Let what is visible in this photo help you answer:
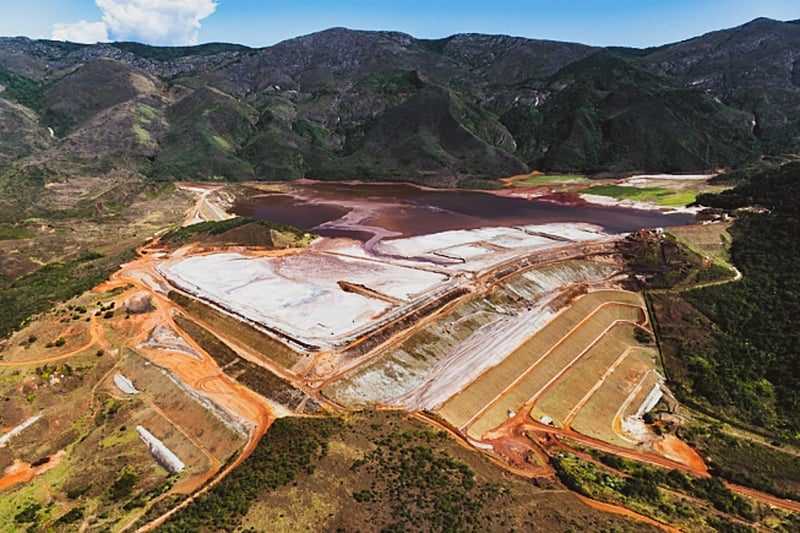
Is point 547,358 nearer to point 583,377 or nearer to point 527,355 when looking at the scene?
point 527,355

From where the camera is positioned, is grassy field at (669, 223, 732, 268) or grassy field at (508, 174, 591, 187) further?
grassy field at (508, 174, 591, 187)

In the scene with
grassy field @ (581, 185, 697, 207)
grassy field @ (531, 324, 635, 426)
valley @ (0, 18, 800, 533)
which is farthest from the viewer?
grassy field @ (581, 185, 697, 207)

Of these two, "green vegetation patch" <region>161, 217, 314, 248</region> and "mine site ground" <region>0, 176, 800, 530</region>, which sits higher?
"green vegetation patch" <region>161, 217, 314, 248</region>

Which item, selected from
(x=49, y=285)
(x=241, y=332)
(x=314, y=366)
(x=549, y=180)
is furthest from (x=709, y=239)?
(x=49, y=285)

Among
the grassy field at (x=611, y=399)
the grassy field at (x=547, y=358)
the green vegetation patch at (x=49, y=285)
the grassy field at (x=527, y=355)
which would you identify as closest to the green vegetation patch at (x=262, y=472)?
the grassy field at (x=527, y=355)

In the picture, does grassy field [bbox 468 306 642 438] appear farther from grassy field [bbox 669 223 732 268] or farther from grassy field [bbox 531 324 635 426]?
grassy field [bbox 669 223 732 268]

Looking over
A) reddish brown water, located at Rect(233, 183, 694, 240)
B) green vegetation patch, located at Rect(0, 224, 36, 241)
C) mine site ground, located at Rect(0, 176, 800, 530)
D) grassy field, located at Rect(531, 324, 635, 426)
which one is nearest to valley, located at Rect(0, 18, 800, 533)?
mine site ground, located at Rect(0, 176, 800, 530)

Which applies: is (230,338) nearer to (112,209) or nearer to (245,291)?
(245,291)
